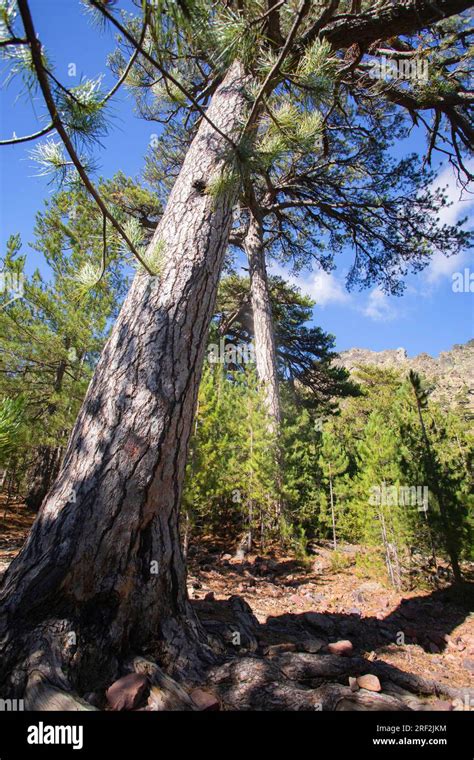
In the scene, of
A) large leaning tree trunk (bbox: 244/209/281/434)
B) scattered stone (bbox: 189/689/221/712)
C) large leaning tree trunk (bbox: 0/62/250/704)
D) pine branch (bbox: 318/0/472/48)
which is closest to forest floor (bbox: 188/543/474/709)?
scattered stone (bbox: 189/689/221/712)

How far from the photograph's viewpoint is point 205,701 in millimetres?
1332

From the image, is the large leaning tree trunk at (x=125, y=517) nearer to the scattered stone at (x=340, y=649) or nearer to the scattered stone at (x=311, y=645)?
the scattered stone at (x=311, y=645)

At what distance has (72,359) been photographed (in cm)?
730

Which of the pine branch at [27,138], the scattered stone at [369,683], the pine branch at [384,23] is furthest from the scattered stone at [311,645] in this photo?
the pine branch at [384,23]

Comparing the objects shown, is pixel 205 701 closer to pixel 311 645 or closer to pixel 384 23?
pixel 311 645

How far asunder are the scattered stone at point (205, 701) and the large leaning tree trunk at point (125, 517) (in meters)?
0.19

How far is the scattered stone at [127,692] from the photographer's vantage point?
128cm

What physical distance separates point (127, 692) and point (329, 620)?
2.09 m

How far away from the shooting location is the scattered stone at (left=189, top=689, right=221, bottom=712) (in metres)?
1.31

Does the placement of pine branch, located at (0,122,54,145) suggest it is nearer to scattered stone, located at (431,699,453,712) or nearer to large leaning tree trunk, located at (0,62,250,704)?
large leaning tree trunk, located at (0,62,250,704)

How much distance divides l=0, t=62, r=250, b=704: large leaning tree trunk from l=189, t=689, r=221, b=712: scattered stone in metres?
0.19
